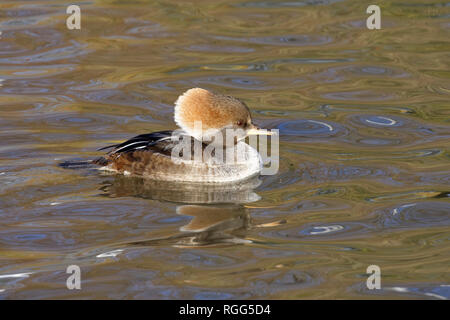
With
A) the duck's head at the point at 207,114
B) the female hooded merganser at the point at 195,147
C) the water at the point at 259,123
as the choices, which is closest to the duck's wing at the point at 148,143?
the female hooded merganser at the point at 195,147

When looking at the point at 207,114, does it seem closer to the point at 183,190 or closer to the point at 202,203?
the point at 183,190

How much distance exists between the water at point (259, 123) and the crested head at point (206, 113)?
2.15 ft

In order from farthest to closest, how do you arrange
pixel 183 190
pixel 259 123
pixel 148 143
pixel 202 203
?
pixel 259 123
pixel 148 143
pixel 183 190
pixel 202 203

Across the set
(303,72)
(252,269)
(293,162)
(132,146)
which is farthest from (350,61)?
(252,269)

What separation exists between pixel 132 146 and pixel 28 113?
2.49m

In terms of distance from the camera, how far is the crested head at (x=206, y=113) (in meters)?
8.59

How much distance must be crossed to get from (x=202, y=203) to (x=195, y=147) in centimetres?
90

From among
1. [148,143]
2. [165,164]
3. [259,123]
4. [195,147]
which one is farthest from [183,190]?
[259,123]

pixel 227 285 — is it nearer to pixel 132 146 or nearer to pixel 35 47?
pixel 132 146

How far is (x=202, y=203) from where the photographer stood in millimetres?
8094

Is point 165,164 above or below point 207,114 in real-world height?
below

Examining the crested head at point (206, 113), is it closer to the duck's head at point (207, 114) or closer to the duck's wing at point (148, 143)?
the duck's head at point (207, 114)
